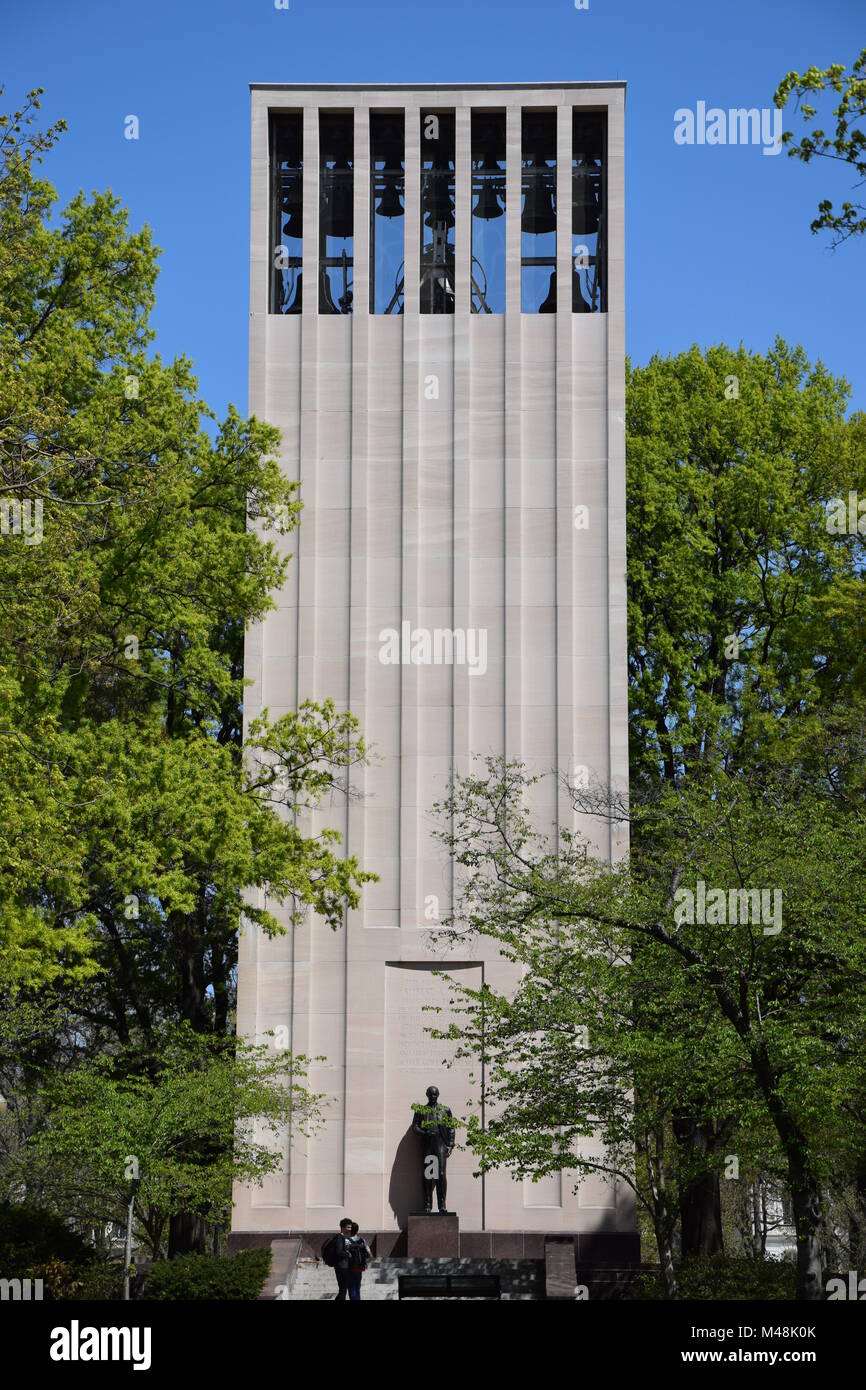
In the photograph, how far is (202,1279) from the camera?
83.4ft

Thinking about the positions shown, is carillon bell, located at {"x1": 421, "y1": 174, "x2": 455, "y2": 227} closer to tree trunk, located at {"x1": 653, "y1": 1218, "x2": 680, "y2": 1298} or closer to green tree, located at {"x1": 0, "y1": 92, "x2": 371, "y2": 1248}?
green tree, located at {"x1": 0, "y1": 92, "x2": 371, "y2": 1248}

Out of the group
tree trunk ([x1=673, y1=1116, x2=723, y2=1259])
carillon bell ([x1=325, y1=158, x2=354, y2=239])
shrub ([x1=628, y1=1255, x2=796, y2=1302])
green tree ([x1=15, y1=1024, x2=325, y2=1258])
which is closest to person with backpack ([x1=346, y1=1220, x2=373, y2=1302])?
green tree ([x1=15, y1=1024, x2=325, y2=1258])

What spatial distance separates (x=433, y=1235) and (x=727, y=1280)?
6.49 metres

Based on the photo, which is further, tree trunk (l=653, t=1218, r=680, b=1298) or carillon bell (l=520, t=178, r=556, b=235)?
carillon bell (l=520, t=178, r=556, b=235)

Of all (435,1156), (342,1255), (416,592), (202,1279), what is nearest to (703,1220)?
(435,1156)

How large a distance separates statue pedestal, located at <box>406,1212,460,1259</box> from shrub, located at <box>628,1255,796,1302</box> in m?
3.59

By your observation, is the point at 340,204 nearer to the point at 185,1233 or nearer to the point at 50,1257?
the point at 185,1233

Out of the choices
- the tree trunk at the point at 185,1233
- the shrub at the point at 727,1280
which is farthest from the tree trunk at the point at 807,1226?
the tree trunk at the point at 185,1233

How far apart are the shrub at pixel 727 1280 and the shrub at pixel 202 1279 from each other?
5.97 metres

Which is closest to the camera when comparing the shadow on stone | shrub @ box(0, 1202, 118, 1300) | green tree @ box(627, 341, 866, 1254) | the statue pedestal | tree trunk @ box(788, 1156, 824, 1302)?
tree trunk @ box(788, 1156, 824, 1302)

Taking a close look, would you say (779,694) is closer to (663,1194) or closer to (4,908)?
(663,1194)

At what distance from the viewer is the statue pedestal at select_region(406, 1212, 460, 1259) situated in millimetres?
31438

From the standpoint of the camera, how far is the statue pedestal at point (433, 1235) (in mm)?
31438
